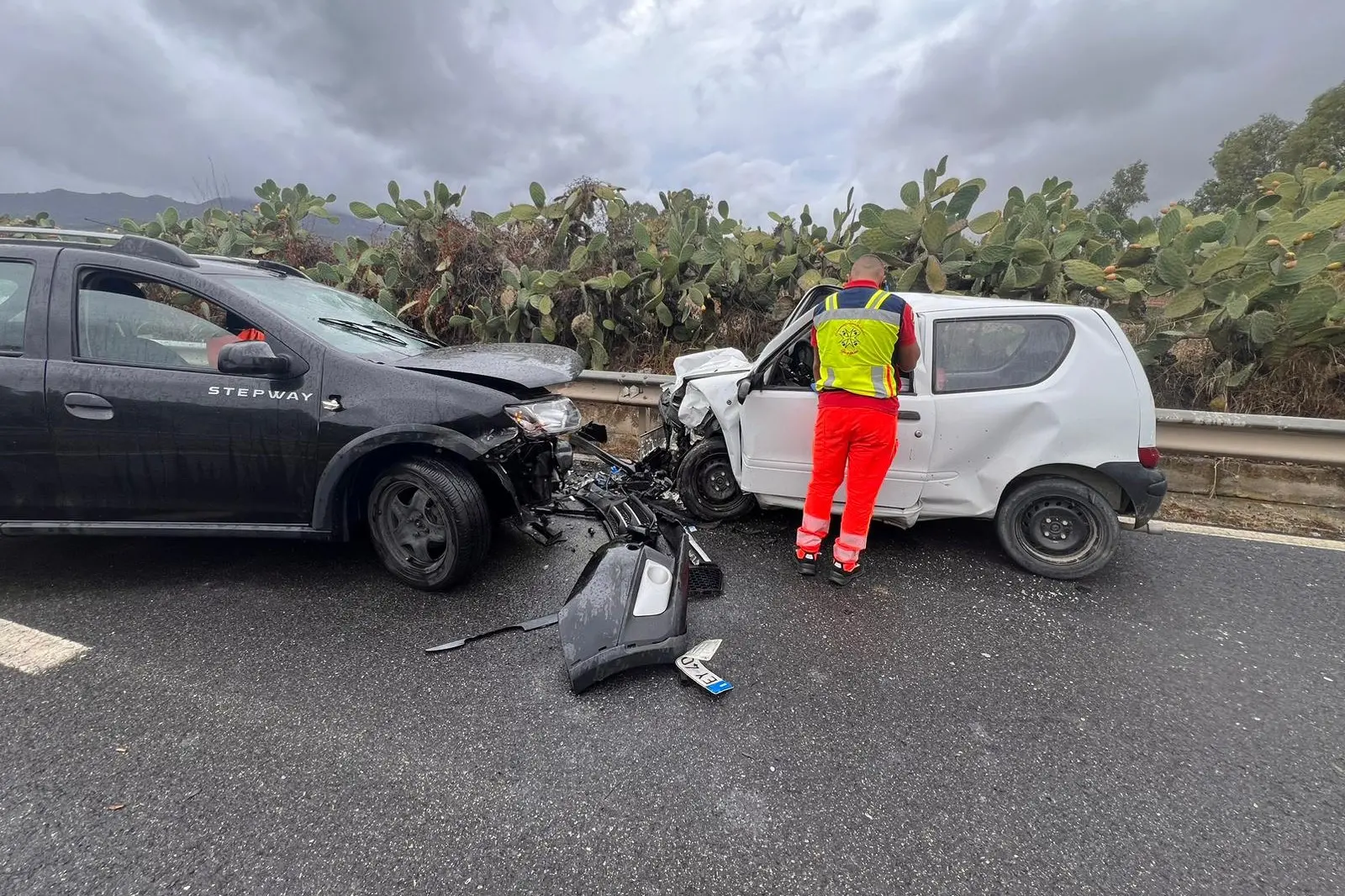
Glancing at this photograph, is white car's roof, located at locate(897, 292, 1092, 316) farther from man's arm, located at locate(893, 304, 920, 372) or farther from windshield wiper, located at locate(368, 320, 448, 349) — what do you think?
windshield wiper, located at locate(368, 320, 448, 349)

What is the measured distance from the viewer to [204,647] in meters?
2.68

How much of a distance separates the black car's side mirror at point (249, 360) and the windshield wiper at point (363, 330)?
525mm

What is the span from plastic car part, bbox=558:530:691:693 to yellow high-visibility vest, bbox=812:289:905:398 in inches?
55.7

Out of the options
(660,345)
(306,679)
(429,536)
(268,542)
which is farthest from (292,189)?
(306,679)

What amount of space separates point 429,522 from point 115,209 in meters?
15.2

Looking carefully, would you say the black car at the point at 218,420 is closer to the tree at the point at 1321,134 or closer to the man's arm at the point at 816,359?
the man's arm at the point at 816,359

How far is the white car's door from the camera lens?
139 inches

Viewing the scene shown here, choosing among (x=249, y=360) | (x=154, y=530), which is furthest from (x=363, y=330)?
(x=154, y=530)

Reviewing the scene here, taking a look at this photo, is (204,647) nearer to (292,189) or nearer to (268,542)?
(268,542)

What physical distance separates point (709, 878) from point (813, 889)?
29cm

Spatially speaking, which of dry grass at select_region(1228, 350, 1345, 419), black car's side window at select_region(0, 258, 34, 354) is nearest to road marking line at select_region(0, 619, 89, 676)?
black car's side window at select_region(0, 258, 34, 354)

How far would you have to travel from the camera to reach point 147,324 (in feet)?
9.96

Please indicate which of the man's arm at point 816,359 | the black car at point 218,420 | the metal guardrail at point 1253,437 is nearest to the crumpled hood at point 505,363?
the black car at point 218,420

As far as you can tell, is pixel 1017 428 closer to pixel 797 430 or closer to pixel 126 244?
pixel 797 430
